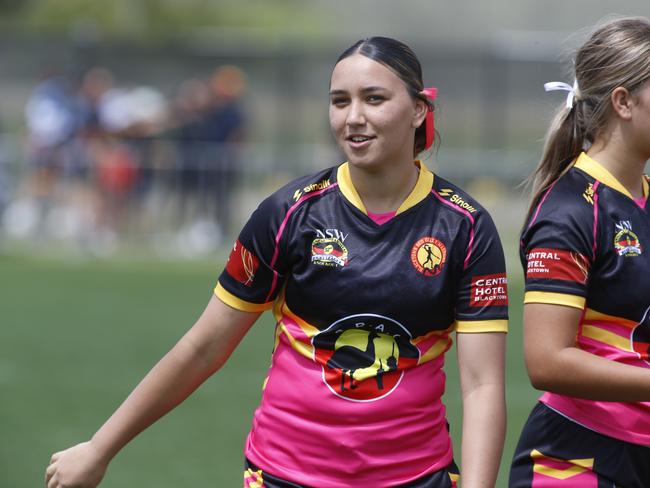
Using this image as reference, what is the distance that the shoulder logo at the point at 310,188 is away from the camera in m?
3.59

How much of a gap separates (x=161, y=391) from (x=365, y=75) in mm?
1048

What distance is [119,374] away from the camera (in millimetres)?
9688

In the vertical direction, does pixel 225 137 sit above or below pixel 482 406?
below

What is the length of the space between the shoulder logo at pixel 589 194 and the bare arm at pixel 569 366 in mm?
317

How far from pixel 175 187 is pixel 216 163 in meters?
0.61

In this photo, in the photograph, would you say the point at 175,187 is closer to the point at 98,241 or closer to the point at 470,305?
the point at 98,241

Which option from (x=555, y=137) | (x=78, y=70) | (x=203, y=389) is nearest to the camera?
(x=555, y=137)

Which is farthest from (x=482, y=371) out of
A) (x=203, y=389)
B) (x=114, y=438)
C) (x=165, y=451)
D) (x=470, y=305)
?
(x=203, y=389)

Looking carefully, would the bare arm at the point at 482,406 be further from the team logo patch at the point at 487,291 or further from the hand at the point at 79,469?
the hand at the point at 79,469

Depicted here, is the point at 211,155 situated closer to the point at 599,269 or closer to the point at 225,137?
the point at 225,137

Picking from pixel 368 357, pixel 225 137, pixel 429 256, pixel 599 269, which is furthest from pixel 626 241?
pixel 225 137

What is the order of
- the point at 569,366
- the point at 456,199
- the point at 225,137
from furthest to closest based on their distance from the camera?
1. the point at 225,137
2. the point at 456,199
3. the point at 569,366

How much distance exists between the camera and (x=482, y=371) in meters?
3.47

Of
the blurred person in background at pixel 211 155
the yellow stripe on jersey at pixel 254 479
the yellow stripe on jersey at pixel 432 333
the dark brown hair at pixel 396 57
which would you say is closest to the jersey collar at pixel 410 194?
the dark brown hair at pixel 396 57
